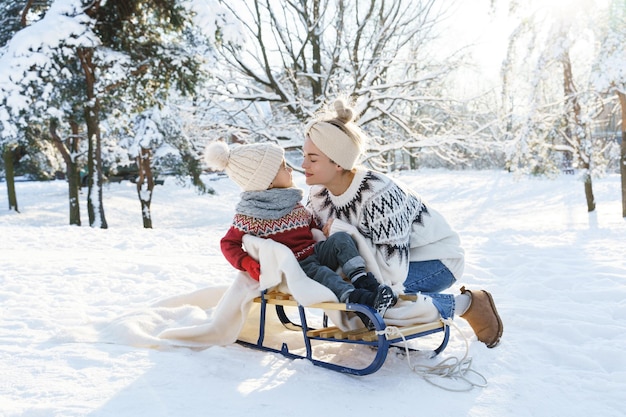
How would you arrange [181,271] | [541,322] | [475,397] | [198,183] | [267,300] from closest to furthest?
[475,397]
[267,300]
[541,322]
[181,271]
[198,183]

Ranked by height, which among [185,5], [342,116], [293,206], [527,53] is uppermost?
[185,5]

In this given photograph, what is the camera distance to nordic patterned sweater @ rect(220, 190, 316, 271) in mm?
3068

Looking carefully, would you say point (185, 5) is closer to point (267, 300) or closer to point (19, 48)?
point (19, 48)

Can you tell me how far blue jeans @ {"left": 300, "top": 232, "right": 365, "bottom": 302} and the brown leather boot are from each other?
76 centimetres

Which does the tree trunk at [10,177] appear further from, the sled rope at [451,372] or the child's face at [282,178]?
the sled rope at [451,372]

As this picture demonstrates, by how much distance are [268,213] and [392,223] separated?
0.68m

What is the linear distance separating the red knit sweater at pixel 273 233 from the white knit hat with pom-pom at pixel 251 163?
204 mm

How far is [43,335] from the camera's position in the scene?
3381 mm

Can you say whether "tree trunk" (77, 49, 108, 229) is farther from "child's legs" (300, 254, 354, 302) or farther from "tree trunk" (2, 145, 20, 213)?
"child's legs" (300, 254, 354, 302)

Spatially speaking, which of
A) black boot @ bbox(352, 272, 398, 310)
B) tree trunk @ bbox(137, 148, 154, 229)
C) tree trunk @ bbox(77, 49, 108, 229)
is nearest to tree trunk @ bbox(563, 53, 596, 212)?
tree trunk @ bbox(77, 49, 108, 229)

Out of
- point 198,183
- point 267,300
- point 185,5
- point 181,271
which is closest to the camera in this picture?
point 267,300

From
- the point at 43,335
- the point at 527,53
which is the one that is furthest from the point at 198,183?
the point at 43,335

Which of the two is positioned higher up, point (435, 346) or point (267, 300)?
point (267, 300)

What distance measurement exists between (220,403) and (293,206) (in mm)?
1233
